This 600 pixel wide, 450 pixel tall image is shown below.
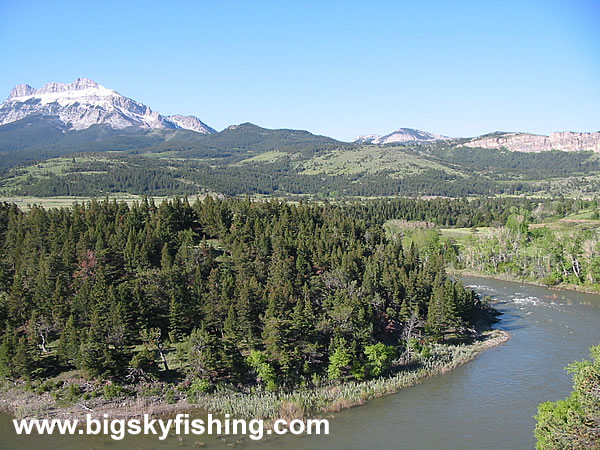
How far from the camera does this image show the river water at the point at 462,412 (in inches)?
1623

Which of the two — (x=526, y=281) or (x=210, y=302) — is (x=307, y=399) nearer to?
(x=210, y=302)

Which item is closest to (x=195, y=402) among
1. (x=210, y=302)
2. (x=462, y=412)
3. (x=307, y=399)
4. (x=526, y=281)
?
(x=307, y=399)

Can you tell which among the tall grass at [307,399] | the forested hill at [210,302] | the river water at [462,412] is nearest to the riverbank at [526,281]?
the river water at [462,412]

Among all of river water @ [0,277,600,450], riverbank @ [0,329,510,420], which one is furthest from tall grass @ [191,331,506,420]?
river water @ [0,277,600,450]

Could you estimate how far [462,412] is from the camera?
47.0m

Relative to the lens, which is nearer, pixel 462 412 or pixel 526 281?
pixel 462 412

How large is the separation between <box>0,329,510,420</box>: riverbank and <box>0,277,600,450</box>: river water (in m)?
1.41

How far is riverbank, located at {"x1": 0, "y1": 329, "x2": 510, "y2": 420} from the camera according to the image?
45312 mm

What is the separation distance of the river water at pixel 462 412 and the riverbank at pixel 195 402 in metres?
1.41

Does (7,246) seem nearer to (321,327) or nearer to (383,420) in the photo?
(321,327)

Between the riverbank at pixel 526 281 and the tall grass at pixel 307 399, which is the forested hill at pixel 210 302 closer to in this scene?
the tall grass at pixel 307 399

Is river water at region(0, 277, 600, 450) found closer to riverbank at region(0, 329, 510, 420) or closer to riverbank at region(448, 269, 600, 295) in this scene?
riverbank at region(0, 329, 510, 420)

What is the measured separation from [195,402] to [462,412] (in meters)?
24.2

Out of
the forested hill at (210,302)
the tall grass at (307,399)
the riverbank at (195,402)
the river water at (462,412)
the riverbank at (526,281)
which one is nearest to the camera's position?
the river water at (462,412)
